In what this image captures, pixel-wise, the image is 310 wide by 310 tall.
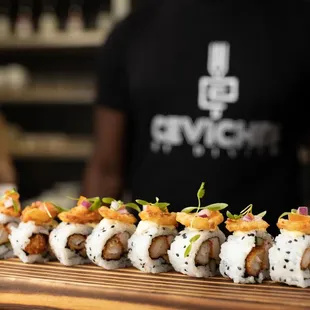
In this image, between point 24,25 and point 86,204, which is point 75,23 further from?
point 86,204

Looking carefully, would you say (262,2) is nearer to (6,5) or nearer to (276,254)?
(276,254)

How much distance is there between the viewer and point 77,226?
52.6 inches

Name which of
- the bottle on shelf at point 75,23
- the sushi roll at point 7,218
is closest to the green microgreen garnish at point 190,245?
the sushi roll at point 7,218

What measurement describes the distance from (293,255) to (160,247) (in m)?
0.27

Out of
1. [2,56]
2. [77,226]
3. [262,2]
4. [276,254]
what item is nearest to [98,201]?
[77,226]

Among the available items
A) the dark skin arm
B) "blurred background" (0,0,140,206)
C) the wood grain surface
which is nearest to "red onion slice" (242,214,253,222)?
the wood grain surface

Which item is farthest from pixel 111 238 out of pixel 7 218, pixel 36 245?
pixel 7 218

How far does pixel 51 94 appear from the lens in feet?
12.6

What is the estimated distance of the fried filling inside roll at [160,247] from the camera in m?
1.24

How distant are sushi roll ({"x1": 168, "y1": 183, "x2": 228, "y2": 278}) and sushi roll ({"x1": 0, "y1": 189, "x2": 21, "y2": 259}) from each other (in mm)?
373

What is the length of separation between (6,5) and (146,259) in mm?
3069

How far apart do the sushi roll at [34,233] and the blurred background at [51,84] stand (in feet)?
7.10

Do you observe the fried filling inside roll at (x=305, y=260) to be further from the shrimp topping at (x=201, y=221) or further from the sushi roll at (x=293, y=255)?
the shrimp topping at (x=201, y=221)

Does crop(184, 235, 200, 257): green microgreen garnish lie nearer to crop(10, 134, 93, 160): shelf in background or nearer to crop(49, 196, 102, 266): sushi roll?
crop(49, 196, 102, 266): sushi roll
